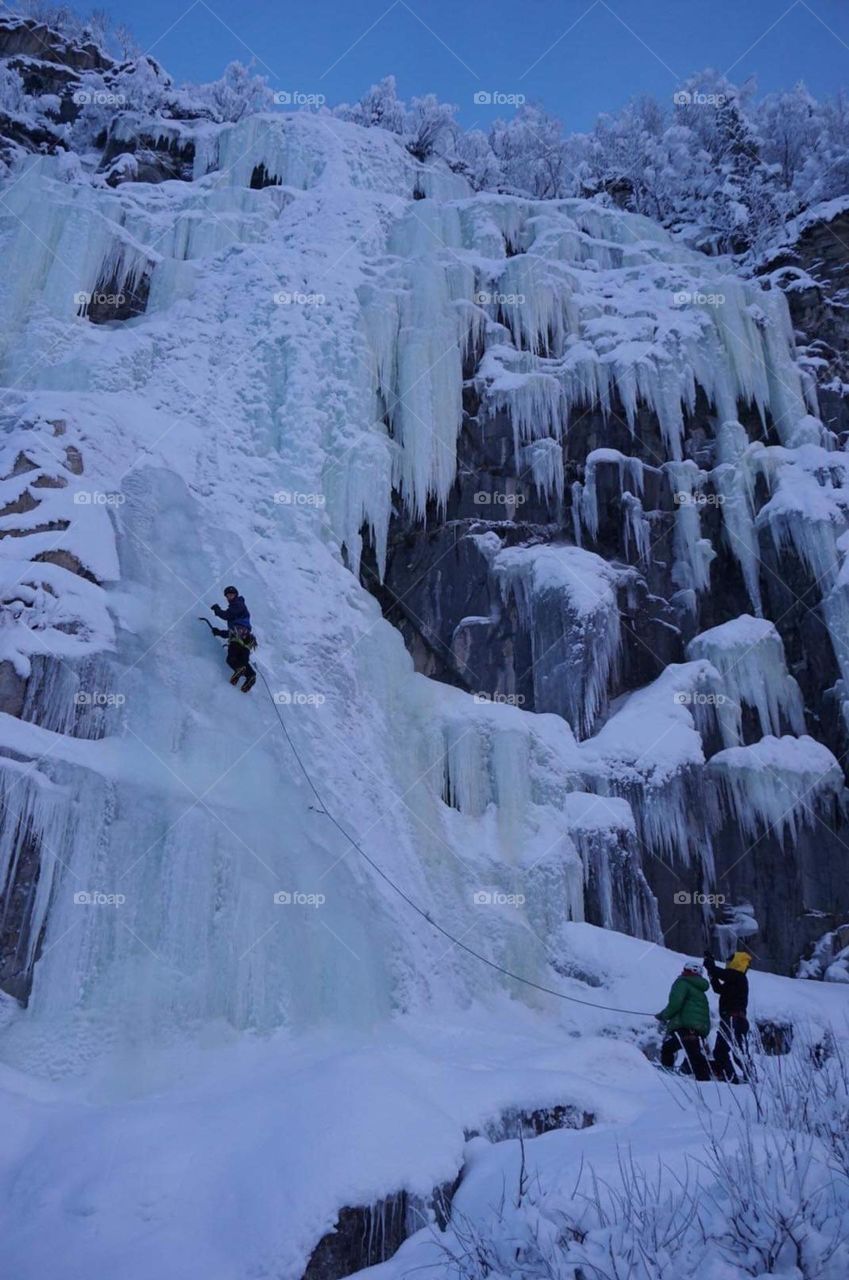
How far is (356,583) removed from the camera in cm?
1176

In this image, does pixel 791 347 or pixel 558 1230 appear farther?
pixel 791 347

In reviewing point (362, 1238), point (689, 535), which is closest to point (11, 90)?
point (689, 535)

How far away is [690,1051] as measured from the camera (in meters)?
7.04

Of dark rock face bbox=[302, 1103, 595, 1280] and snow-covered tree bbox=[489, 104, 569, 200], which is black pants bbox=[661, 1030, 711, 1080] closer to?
dark rock face bbox=[302, 1103, 595, 1280]

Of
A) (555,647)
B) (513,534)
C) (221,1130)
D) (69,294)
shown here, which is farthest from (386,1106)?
(69,294)

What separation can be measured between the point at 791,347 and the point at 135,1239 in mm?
16220

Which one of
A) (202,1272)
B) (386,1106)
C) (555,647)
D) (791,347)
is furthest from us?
(791,347)

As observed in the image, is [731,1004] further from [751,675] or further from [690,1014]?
[751,675]

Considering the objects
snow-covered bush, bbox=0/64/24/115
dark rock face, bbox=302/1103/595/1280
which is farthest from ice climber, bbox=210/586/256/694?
snow-covered bush, bbox=0/64/24/115

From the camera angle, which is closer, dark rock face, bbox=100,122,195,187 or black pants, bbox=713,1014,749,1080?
black pants, bbox=713,1014,749,1080

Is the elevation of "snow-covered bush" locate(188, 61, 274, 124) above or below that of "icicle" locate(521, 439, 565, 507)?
above

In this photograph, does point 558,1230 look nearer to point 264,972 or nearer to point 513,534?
point 264,972

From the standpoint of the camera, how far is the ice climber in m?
9.06

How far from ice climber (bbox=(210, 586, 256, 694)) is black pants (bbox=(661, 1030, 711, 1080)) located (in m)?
5.11
